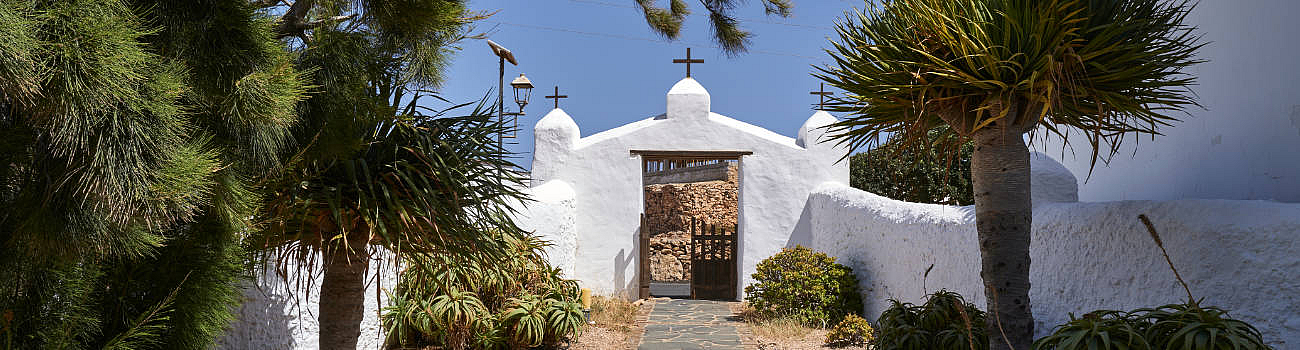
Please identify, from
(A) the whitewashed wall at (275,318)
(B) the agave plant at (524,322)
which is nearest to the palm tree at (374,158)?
(A) the whitewashed wall at (275,318)

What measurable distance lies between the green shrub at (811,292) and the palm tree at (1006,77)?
4448 mm

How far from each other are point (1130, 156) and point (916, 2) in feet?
9.95

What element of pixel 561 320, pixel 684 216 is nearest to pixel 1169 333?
pixel 561 320

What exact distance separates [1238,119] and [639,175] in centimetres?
716

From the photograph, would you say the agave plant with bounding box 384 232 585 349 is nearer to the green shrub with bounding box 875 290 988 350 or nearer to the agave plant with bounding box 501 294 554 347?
the agave plant with bounding box 501 294 554 347

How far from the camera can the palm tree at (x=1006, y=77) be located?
3023mm

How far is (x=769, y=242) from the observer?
10297mm

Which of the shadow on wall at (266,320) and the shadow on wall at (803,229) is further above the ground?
the shadow on wall at (803,229)

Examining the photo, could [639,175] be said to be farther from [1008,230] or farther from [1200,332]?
[1200,332]

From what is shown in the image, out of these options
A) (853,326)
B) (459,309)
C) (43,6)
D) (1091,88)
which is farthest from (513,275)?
(43,6)

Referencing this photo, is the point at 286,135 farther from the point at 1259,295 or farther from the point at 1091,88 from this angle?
the point at 1259,295

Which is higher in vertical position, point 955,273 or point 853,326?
→ point 955,273

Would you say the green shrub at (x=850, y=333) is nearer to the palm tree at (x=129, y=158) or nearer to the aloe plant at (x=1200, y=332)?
the aloe plant at (x=1200, y=332)

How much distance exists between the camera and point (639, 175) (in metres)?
10.4
